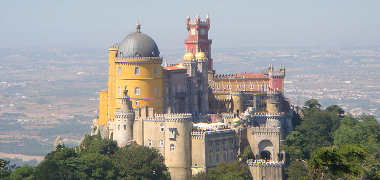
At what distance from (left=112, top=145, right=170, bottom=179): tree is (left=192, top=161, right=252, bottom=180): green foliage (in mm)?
4935

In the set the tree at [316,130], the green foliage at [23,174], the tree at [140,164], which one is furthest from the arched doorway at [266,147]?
the green foliage at [23,174]

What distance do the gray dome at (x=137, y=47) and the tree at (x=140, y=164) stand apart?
18.9 meters

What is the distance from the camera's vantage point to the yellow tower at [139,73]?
131 m

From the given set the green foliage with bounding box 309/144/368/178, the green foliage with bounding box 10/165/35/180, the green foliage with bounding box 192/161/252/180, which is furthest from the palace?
the green foliage with bounding box 309/144/368/178

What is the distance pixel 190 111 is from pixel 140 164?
24.9 m

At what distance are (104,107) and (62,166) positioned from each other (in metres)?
24.7

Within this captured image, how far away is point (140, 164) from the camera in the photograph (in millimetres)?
115625

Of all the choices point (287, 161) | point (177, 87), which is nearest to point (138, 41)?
point (177, 87)

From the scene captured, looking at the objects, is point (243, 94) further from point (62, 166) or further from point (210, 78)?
point (62, 166)

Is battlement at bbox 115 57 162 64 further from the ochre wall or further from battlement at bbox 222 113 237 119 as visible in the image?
the ochre wall

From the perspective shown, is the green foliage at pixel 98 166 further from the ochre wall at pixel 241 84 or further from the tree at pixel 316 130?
the ochre wall at pixel 241 84

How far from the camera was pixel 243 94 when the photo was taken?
14375 cm

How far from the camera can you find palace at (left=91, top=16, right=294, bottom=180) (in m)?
120

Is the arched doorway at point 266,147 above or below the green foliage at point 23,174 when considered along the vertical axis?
above
